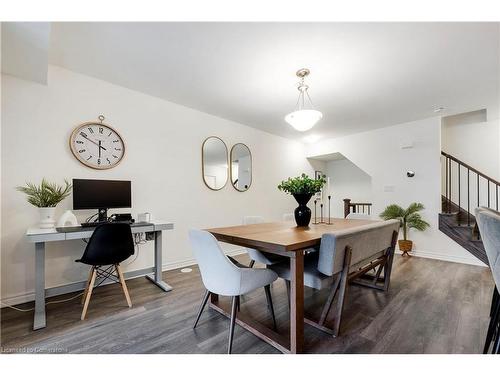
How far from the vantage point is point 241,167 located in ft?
14.1

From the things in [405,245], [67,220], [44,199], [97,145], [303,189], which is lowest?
[405,245]

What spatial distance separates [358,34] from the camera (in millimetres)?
1914

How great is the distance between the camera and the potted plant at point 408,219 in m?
3.96

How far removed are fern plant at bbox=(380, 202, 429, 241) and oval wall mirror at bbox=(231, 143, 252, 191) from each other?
2724mm

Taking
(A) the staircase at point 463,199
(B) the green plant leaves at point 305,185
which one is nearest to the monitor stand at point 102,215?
(B) the green plant leaves at point 305,185

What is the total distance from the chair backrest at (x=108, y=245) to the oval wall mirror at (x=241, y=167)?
89.5 inches

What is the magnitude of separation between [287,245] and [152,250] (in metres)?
2.42

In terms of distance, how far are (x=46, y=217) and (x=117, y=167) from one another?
0.91 metres

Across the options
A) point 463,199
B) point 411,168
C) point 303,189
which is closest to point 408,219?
point 411,168

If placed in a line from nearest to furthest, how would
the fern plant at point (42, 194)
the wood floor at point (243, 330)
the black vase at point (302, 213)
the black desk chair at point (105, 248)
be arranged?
the wood floor at point (243, 330) → the black desk chair at point (105, 248) → the fern plant at point (42, 194) → the black vase at point (302, 213)

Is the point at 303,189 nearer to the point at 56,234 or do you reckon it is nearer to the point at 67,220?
the point at 56,234

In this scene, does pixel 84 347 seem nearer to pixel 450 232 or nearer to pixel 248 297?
pixel 248 297

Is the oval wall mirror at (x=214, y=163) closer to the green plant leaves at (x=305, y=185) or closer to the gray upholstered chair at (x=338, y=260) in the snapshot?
the green plant leaves at (x=305, y=185)

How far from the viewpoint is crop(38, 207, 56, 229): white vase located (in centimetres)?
218
